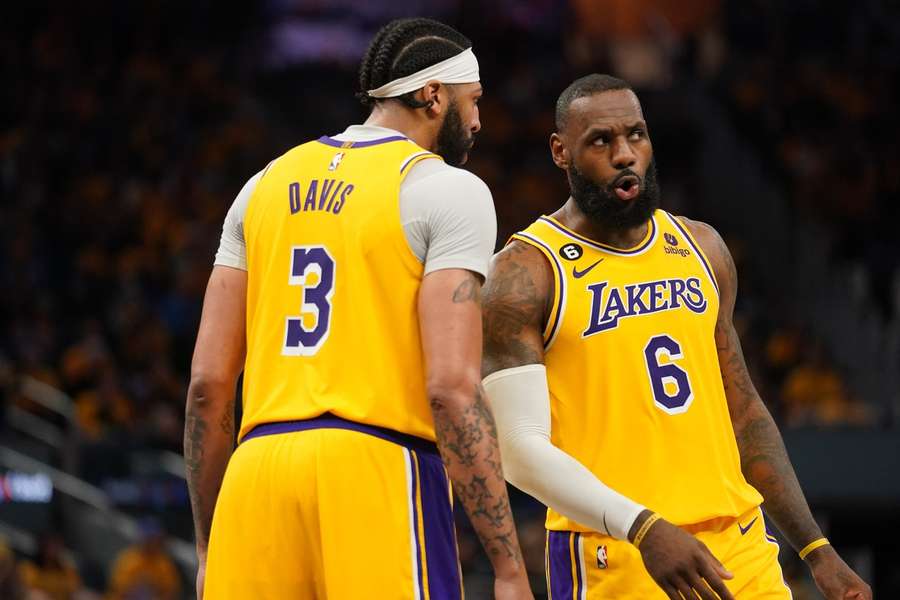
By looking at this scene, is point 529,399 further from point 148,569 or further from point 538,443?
point 148,569

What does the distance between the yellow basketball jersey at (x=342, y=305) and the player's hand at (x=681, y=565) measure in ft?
2.52

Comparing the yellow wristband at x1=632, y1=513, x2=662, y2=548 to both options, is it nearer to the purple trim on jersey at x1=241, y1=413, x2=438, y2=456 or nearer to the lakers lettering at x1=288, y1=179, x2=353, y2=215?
the purple trim on jersey at x1=241, y1=413, x2=438, y2=456

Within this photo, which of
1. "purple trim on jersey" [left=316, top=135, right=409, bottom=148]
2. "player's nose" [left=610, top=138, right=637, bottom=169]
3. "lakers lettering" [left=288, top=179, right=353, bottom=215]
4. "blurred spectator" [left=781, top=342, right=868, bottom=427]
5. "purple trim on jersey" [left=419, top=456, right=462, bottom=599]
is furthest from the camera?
"blurred spectator" [left=781, top=342, right=868, bottom=427]

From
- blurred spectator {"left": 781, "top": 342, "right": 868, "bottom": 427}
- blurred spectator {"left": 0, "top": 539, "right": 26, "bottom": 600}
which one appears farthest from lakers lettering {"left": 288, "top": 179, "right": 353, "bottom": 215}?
blurred spectator {"left": 781, "top": 342, "right": 868, "bottom": 427}

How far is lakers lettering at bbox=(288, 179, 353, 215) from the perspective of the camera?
371 cm

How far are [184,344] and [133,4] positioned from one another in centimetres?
837

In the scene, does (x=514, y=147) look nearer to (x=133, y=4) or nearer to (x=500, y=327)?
(x=133, y=4)

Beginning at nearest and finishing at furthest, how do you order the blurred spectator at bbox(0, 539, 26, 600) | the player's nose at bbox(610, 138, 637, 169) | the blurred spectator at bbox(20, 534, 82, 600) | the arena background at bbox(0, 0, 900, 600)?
the player's nose at bbox(610, 138, 637, 169), the blurred spectator at bbox(0, 539, 26, 600), the blurred spectator at bbox(20, 534, 82, 600), the arena background at bbox(0, 0, 900, 600)

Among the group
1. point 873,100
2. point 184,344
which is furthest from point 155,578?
point 873,100

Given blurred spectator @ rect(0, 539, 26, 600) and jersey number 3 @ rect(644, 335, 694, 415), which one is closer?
jersey number 3 @ rect(644, 335, 694, 415)

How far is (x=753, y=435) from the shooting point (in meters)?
4.78

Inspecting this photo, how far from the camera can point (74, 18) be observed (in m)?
20.5

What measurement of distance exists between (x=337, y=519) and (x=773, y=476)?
1.78 m

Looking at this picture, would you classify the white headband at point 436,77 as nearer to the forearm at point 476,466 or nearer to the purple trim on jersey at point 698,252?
the forearm at point 476,466
